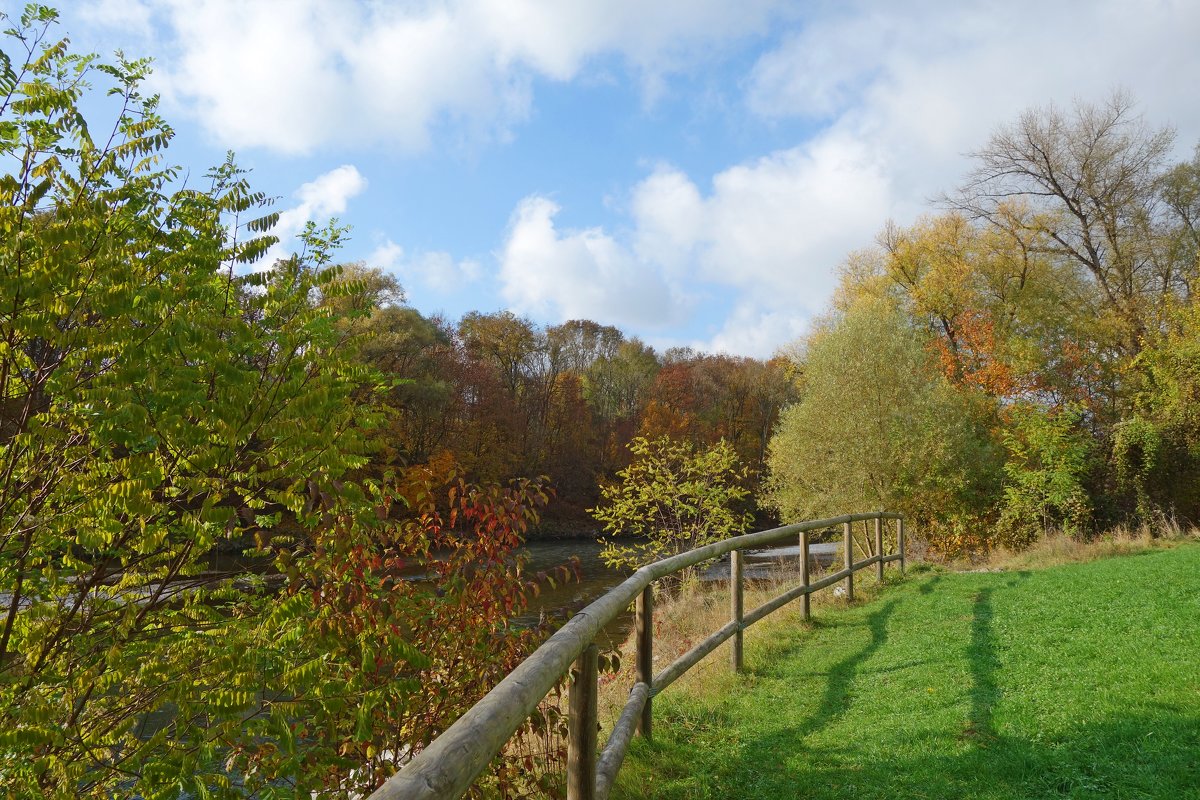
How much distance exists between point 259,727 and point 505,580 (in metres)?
1.64

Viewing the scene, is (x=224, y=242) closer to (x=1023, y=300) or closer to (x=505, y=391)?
(x=1023, y=300)

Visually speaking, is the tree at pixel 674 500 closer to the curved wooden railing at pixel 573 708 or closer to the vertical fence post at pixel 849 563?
the vertical fence post at pixel 849 563

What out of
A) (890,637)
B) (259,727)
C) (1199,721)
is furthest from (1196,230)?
(259,727)

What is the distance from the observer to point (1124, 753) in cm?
403

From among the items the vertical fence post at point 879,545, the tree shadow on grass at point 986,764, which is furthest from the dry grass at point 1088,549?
→ the tree shadow on grass at point 986,764

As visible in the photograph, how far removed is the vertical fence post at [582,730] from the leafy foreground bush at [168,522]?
64 cm

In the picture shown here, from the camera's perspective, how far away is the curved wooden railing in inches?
69.9

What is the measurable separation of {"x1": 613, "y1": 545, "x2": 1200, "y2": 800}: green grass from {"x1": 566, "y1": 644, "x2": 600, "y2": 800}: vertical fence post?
3.46ft

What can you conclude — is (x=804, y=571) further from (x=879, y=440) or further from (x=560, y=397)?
(x=560, y=397)

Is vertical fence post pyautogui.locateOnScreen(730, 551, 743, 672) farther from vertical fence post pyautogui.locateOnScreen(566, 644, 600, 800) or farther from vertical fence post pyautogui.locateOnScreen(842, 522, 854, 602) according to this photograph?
vertical fence post pyautogui.locateOnScreen(842, 522, 854, 602)

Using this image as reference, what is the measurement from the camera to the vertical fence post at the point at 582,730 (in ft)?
10.5

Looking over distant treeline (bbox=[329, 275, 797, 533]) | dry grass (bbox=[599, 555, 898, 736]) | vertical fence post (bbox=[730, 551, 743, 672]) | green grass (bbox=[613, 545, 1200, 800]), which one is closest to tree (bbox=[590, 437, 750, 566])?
dry grass (bbox=[599, 555, 898, 736])

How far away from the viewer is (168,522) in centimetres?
371

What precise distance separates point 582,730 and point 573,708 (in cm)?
11
